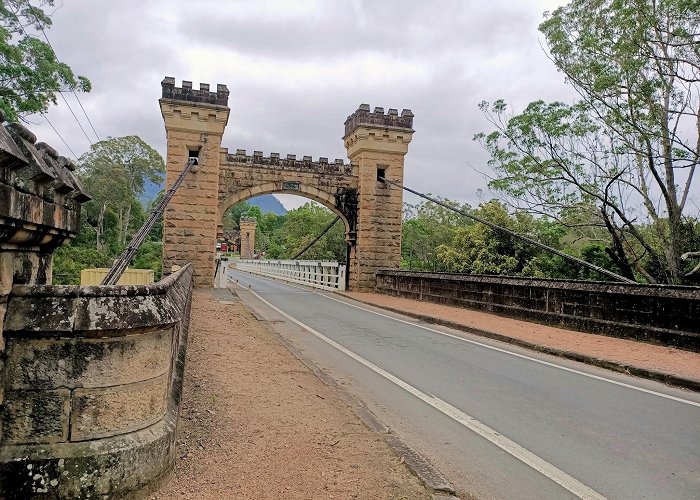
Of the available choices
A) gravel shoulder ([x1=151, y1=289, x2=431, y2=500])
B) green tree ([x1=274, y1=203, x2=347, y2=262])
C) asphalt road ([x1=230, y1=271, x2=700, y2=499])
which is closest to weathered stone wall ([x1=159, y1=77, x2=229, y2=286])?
asphalt road ([x1=230, y1=271, x2=700, y2=499])

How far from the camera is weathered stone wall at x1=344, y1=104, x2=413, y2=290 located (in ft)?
74.2

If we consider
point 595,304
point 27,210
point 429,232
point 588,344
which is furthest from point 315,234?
point 27,210

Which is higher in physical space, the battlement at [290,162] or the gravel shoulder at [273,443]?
→ the battlement at [290,162]

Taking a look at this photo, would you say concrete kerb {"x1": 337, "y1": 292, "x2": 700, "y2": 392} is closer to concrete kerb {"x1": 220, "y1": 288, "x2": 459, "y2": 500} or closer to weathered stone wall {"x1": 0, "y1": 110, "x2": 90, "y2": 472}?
concrete kerb {"x1": 220, "y1": 288, "x2": 459, "y2": 500}

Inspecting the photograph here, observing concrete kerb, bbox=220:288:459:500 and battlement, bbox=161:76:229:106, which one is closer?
concrete kerb, bbox=220:288:459:500

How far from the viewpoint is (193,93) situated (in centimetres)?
2019

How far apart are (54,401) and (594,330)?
1004cm

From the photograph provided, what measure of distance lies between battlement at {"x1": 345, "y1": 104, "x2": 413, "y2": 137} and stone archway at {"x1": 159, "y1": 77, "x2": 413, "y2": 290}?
0.04m

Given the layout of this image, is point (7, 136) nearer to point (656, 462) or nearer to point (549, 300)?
point (656, 462)

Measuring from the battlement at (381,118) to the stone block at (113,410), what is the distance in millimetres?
20511

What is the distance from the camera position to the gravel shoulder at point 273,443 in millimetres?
3127

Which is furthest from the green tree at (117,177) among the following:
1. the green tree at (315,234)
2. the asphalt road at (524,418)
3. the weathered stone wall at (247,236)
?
the asphalt road at (524,418)

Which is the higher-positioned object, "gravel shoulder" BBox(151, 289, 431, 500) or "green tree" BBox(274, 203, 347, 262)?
"green tree" BBox(274, 203, 347, 262)

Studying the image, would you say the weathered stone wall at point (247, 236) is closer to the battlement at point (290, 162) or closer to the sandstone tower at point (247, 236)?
the sandstone tower at point (247, 236)
